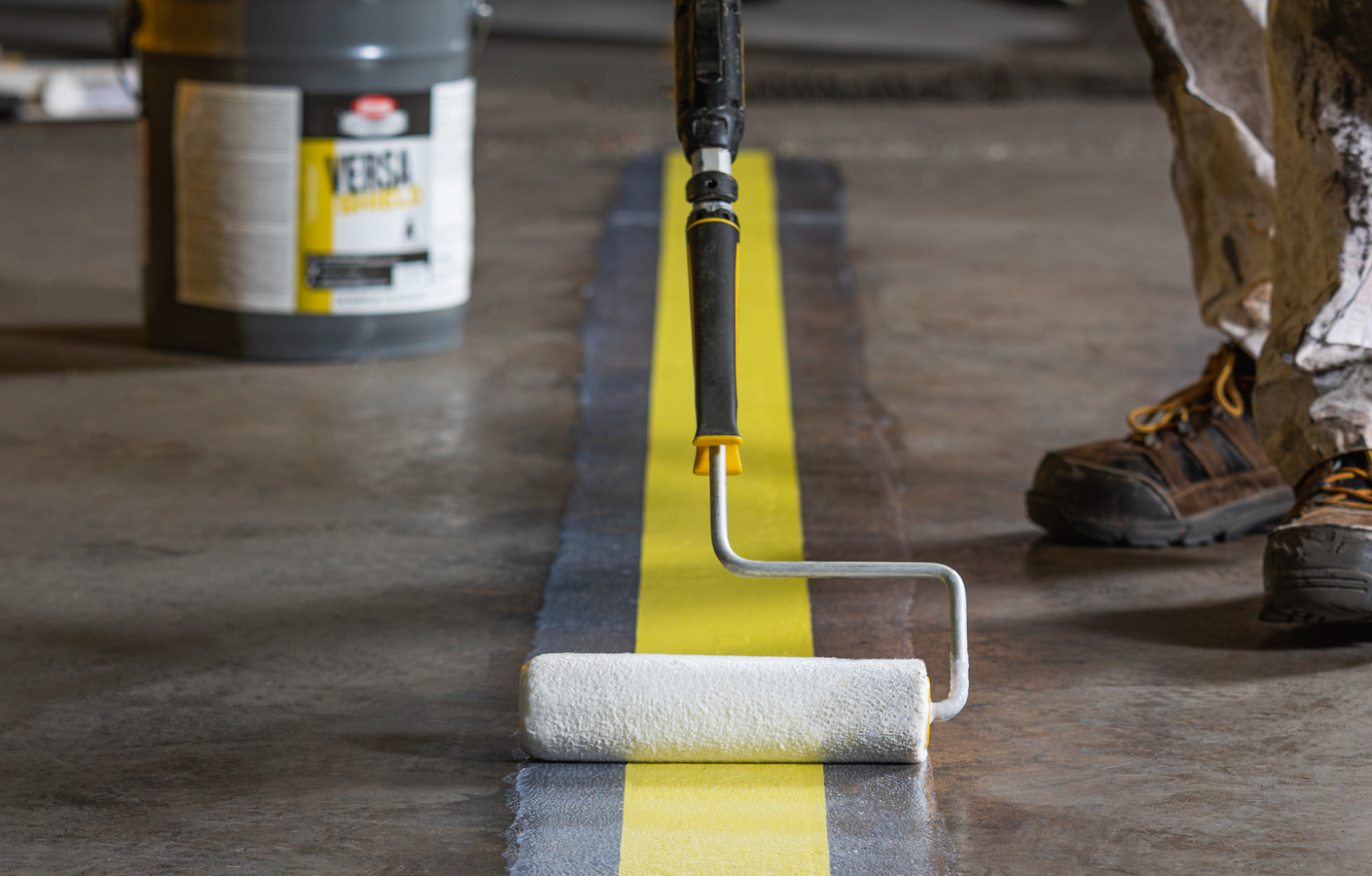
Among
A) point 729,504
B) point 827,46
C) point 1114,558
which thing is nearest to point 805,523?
point 729,504

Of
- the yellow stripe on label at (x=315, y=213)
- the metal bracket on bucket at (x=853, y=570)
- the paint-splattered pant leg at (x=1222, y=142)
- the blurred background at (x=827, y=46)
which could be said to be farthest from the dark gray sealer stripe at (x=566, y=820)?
the blurred background at (x=827, y=46)

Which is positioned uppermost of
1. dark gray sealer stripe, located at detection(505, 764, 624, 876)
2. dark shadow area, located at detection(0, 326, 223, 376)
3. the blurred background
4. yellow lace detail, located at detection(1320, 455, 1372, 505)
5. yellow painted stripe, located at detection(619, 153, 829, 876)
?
the blurred background

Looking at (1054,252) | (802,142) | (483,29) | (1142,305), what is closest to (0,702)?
(483,29)

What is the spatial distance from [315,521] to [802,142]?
3.76 meters

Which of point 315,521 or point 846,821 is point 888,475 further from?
point 846,821

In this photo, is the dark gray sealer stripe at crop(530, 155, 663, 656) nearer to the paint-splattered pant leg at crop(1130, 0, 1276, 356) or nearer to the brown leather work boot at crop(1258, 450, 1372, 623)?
the brown leather work boot at crop(1258, 450, 1372, 623)

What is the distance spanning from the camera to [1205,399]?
7.45ft

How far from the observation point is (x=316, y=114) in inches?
117

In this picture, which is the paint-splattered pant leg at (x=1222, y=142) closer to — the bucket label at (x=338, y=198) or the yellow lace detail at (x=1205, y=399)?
the yellow lace detail at (x=1205, y=399)

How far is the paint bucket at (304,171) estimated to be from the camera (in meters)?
2.97

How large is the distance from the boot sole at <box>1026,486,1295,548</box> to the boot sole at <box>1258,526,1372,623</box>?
36 centimetres

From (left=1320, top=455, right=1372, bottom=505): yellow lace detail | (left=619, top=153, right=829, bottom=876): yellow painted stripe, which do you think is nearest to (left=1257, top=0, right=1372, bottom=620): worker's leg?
(left=1320, top=455, right=1372, bottom=505): yellow lace detail

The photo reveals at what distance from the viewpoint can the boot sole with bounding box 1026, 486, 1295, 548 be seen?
2.17 metres

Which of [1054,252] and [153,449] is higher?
[1054,252]
